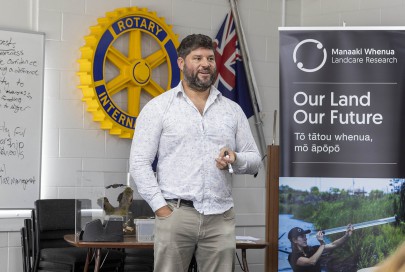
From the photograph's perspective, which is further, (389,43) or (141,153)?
(389,43)

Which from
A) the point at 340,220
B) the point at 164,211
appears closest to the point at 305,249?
the point at 340,220

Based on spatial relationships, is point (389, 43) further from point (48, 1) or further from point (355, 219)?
point (48, 1)

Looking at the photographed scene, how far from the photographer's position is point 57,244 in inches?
191

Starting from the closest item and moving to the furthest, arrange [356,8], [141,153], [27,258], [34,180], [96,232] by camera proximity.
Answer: [141,153], [96,232], [27,258], [34,180], [356,8]

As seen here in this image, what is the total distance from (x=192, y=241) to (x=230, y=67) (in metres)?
3.28

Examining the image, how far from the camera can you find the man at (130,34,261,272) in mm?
2873

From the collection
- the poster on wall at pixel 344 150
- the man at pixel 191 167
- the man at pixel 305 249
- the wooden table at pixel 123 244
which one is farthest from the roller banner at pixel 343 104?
the man at pixel 191 167

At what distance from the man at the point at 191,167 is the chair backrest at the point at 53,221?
2003mm

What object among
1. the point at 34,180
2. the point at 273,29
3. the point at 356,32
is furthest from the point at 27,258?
the point at 273,29

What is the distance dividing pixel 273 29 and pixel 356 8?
722 millimetres

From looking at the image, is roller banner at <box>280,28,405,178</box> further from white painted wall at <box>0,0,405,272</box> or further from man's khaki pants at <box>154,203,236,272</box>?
white painted wall at <box>0,0,405,272</box>

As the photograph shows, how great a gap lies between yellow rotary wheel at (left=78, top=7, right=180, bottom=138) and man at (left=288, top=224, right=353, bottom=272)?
1757 mm

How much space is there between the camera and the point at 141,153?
2947mm

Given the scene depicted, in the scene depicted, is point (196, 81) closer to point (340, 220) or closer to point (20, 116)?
point (340, 220)
